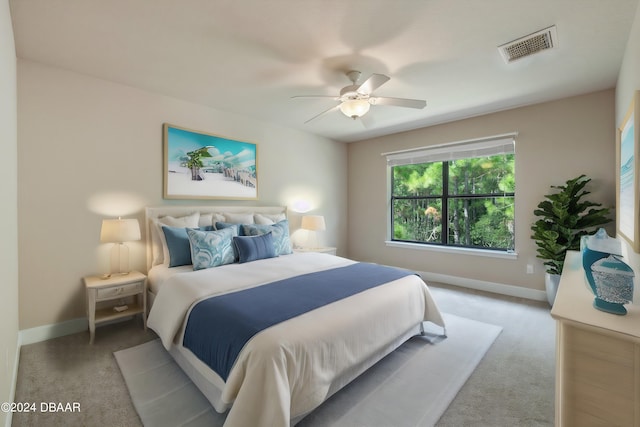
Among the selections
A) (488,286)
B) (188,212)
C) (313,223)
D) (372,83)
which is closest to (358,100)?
(372,83)

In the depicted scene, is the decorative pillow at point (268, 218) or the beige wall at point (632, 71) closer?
the beige wall at point (632, 71)

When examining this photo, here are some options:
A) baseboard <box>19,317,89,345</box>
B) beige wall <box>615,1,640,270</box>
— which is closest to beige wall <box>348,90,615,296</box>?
beige wall <box>615,1,640,270</box>

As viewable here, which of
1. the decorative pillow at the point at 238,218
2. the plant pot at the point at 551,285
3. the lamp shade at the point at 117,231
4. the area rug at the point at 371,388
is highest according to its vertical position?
the decorative pillow at the point at 238,218

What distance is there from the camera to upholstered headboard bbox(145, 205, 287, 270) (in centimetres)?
312

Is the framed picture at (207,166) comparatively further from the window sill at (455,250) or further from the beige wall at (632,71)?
the beige wall at (632,71)

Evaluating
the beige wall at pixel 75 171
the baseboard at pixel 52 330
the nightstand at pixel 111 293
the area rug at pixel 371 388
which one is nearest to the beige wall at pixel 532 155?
the area rug at pixel 371 388

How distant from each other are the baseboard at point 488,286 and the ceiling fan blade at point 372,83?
10.7 ft

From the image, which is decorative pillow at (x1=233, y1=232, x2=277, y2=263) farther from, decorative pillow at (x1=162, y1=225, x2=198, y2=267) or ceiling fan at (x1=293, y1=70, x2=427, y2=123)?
ceiling fan at (x1=293, y1=70, x2=427, y2=123)

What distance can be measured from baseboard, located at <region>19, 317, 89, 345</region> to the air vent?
454cm

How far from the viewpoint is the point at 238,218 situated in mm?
3646

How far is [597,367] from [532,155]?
3.41m

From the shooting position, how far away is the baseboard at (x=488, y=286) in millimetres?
3668

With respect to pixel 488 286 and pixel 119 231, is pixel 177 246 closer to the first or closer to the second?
pixel 119 231

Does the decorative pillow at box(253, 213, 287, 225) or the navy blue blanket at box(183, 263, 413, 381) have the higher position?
the decorative pillow at box(253, 213, 287, 225)
